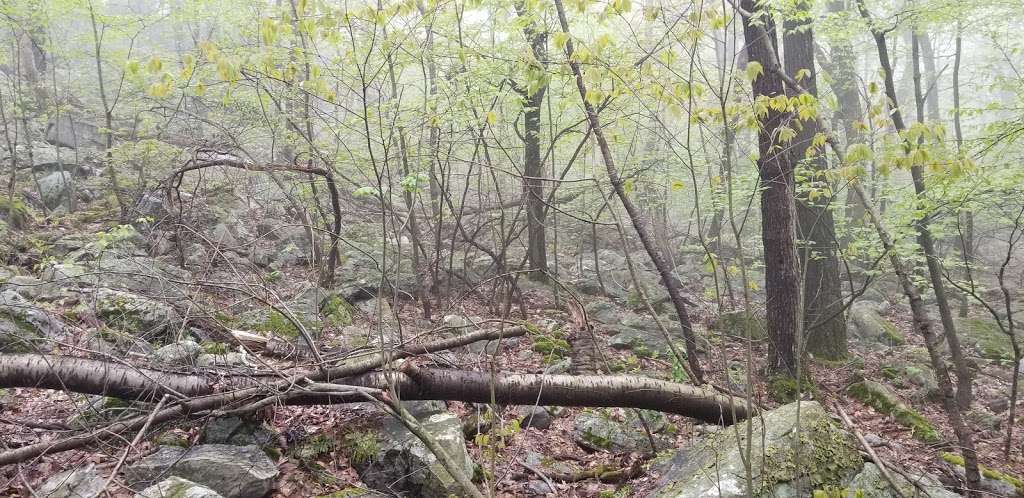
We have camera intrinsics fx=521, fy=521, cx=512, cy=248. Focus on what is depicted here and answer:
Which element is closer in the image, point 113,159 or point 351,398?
point 351,398

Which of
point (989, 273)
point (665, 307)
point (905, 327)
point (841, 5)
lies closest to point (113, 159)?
point (665, 307)

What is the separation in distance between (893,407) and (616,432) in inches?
134

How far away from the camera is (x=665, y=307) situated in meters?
10.6

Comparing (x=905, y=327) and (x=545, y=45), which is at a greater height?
(x=545, y=45)

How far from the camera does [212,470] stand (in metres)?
3.39

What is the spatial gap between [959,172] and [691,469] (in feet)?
9.08

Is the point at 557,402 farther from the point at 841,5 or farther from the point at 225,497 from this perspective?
the point at 841,5

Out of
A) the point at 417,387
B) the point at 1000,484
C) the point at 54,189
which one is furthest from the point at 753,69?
the point at 54,189

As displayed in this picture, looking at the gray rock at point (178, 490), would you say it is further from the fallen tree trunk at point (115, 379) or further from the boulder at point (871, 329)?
the boulder at point (871, 329)

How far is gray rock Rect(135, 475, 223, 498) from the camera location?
298 centimetres

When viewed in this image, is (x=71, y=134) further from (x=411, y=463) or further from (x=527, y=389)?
(x=527, y=389)

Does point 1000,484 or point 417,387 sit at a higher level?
point 417,387

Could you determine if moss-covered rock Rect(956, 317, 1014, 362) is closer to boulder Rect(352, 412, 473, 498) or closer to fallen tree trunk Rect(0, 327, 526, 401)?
boulder Rect(352, 412, 473, 498)

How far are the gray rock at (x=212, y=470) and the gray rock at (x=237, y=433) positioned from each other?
0.20 m
